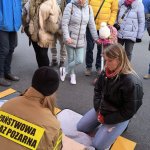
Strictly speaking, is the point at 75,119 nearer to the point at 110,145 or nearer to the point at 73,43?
the point at 110,145

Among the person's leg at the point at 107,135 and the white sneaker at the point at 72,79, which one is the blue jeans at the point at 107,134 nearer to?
the person's leg at the point at 107,135

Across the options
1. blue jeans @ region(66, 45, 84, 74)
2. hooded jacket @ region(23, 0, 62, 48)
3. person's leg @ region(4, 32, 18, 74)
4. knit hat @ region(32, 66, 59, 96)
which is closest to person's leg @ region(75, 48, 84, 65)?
blue jeans @ region(66, 45, 84, 74)

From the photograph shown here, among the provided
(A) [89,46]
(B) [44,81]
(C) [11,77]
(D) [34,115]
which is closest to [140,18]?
(A) [89,46]

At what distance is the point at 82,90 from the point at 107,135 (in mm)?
1645

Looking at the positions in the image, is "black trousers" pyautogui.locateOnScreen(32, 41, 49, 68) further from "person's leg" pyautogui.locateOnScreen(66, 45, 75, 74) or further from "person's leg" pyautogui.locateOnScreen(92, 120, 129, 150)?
"person's leg" pyautogui.locateOnScreen(92, 120, 129, 150)

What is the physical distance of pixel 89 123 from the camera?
3.25m

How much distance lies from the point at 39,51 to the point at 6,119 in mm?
2721

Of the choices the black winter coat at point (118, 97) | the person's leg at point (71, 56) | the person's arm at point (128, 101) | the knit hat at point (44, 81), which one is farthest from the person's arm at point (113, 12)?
the knit hat at point (44, 81)

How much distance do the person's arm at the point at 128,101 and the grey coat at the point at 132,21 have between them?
1987mm

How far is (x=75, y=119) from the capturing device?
3.62 metres

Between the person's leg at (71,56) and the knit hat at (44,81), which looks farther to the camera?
the person's leg at (71,56)

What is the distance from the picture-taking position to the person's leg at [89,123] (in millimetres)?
3230

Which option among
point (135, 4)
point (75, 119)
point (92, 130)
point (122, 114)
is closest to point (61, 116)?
point (75, 119)

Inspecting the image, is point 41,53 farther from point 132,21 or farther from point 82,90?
point 132,21
